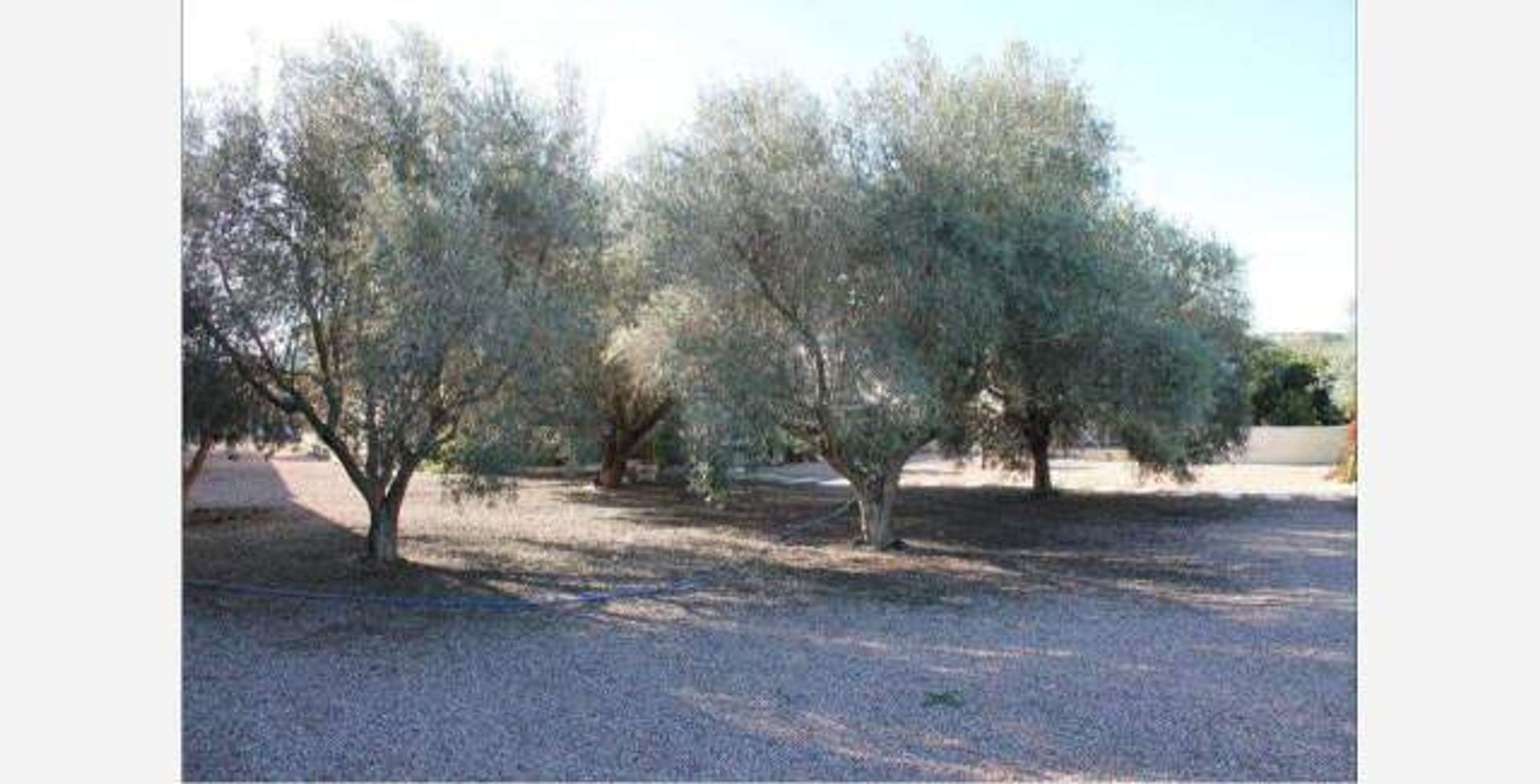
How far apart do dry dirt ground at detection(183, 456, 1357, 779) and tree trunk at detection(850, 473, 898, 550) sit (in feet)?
1.47

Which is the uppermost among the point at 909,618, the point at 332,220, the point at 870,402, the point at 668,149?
the point at 668,149

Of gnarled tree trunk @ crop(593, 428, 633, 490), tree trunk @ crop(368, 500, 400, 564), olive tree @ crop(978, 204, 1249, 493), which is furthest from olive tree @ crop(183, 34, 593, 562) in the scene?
gnarled tree trunk @ crop(593, 428, 633, 490)

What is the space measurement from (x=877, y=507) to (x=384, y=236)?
7214 millimetres

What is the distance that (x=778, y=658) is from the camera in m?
7.50

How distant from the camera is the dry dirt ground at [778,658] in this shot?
210 inches

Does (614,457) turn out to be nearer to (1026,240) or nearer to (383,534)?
(383,534)

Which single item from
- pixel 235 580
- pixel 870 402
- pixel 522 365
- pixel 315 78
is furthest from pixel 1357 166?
pixel 235 580

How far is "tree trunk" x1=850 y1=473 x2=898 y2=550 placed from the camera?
13.3m

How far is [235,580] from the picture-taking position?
10.7 metres

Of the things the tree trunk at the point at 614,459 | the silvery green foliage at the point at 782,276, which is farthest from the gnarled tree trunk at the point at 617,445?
the silvery green foliage at the point at 782,276

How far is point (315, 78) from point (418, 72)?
3.23 ft

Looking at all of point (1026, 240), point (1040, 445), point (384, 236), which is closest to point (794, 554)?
point (1026, 240)

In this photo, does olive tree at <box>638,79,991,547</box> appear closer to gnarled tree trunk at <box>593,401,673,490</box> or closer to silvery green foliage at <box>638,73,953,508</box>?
silvery green foliage at <box>638,73,953,508</box>
